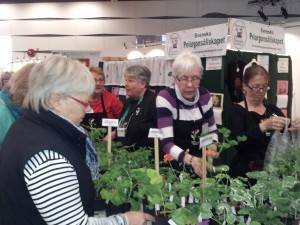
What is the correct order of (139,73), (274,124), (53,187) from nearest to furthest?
(53,187) → (274,124) → (139,73)

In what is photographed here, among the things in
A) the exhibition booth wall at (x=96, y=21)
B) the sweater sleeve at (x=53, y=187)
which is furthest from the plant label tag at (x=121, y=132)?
the exhibition booth wall at (x=96, y=21)

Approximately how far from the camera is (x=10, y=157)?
118 cm

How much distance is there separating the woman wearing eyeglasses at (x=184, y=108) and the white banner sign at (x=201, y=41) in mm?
1440

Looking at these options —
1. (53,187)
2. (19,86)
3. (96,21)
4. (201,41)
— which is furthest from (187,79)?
(96,21)

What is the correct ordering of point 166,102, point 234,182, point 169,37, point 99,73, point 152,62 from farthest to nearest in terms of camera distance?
point 152,62 → point 169,37 → point 99,73 → point 166,102 → point 234,182

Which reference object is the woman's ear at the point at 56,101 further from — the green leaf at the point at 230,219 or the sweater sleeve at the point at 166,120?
the sweater sleeve at the point at 166,120

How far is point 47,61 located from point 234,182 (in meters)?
0.75

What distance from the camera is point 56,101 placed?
1.25 m

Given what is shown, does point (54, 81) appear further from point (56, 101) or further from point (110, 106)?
point (110, 106)

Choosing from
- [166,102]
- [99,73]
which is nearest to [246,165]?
[166,102]

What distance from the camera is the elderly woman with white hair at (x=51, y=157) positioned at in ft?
A: 3.71

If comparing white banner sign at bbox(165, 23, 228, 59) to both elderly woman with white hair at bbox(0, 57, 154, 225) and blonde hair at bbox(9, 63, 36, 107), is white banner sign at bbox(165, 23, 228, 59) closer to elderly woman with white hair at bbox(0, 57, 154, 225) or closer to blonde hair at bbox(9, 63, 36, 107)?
blonde hair at bbox(9, 63, 36, 107)

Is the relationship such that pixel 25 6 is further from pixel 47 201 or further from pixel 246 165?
pixel 47 201

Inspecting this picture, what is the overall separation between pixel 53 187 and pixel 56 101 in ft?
0.93
